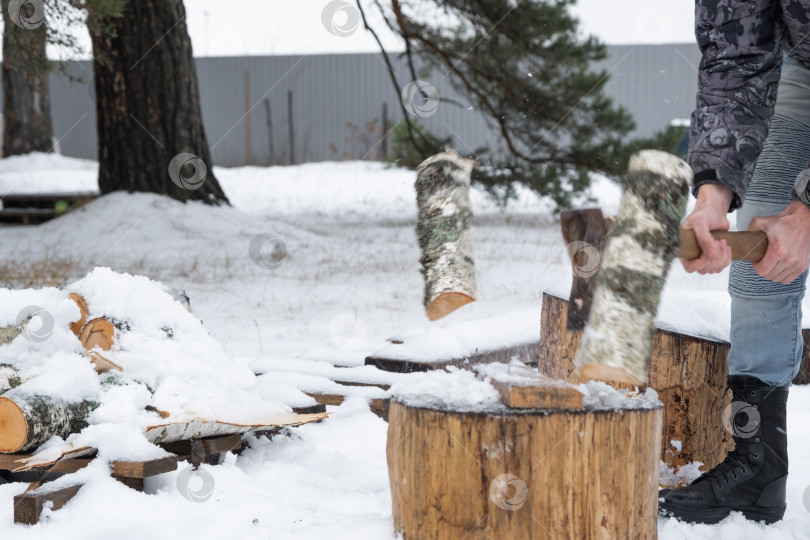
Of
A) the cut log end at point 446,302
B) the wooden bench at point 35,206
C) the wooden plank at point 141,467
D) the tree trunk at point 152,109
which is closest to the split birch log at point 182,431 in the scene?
the wooden plank at point 141,467

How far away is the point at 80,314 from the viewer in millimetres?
2514

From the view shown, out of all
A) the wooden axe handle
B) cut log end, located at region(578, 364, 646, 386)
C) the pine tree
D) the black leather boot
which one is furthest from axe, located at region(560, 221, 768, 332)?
the pine tree

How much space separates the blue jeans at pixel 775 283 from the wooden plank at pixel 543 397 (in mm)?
656

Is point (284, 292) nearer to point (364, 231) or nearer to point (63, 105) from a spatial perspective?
point (364, 231)

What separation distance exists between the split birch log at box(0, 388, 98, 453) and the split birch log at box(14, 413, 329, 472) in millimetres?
51

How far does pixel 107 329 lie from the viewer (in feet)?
8.08

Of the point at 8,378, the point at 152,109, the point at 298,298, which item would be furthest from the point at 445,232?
the point at 152,109

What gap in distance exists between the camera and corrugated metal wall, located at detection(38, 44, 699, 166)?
53.7 ft

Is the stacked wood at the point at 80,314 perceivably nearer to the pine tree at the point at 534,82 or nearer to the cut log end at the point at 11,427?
the cut log end at the point at 11,427

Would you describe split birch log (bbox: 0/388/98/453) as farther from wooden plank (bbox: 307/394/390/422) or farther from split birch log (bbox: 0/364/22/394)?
wooden plank (bbox: 307/394/390/422)

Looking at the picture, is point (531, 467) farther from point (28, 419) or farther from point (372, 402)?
point (28, 419)

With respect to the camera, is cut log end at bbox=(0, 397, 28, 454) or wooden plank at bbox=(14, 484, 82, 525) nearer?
wooden plank at bbox=(14, 484, 82, 525)

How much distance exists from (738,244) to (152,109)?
7.29 meters

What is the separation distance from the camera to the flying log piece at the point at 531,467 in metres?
1.59
